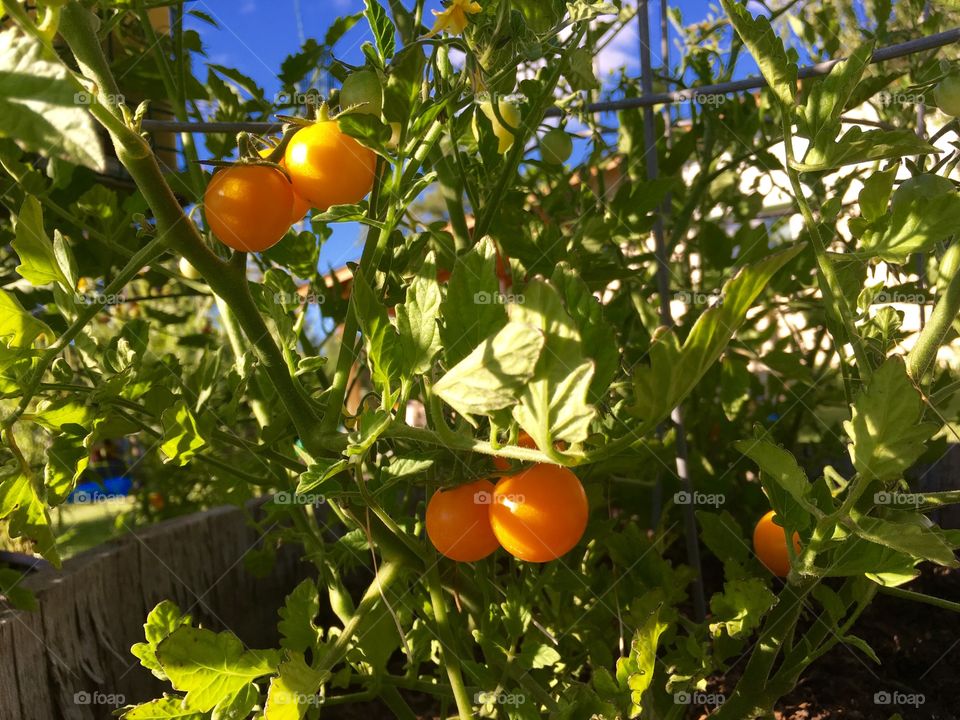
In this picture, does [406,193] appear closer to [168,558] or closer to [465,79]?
[465,79]

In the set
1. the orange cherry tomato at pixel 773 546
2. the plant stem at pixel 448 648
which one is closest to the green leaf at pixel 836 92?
the orange cherry tomato at pixel 773 546

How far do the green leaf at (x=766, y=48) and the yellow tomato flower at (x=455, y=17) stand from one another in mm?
174

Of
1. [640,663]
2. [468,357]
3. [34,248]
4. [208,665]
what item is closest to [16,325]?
[34,248]

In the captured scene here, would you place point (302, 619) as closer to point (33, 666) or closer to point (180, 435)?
point (180, 435)

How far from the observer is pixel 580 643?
88 cm

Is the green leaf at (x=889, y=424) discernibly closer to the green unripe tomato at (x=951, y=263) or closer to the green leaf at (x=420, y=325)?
the green unripe tomato at (x=951, y=263)

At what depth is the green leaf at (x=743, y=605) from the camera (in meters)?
0.67

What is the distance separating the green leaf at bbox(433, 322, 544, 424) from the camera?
0.36 m

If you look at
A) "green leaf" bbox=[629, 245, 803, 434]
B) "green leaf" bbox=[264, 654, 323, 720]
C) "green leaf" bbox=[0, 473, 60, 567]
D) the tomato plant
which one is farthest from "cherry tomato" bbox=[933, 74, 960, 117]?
"green leaf" bbox=[0, 473, 60, 567]

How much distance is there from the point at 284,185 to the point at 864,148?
362 millimetres

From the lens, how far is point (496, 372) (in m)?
0.37

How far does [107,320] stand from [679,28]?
1.64 metres

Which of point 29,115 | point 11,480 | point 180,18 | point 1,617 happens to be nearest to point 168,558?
point 1,617

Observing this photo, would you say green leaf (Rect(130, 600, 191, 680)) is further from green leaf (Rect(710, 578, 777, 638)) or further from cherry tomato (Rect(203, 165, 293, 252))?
green leaf (Rect(710, 578, 777, 638))
